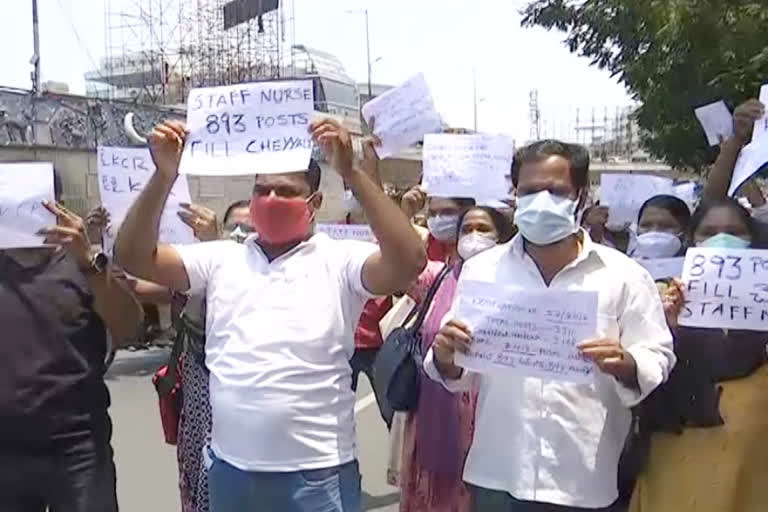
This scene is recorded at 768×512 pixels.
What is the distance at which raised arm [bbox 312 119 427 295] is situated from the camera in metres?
2.95

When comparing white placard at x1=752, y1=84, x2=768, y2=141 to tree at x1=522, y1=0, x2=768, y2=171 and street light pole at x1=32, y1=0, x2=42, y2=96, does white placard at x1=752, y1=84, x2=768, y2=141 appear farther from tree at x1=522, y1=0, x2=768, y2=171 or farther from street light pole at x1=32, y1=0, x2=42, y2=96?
street light pole at x1=32, y1=0, x2=42, y2=96

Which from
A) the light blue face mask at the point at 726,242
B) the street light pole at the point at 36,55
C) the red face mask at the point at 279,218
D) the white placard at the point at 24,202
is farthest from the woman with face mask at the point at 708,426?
the street light pole at the point at 36,55

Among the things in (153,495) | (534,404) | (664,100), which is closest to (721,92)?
(664,100)

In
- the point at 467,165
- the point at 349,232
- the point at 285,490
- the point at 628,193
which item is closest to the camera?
the point at 285,490

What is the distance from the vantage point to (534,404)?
2.88 metres

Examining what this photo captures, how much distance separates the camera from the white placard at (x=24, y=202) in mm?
3340

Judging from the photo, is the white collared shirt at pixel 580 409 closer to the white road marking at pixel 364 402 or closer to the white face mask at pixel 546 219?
the white face mask at pixel 546 219

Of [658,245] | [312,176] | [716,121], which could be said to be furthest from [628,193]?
[312,176]

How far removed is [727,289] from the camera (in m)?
2.97

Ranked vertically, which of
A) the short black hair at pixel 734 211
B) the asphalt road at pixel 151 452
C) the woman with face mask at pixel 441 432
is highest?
the short black hair at pixel 734 211

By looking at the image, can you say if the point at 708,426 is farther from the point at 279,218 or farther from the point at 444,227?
the point at 444,227

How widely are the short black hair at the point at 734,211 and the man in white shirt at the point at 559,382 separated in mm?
636

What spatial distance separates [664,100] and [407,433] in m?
7.04

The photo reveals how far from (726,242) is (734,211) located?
168 mm
